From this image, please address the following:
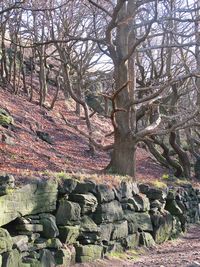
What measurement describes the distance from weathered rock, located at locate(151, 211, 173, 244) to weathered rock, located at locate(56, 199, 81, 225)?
336 centimetres

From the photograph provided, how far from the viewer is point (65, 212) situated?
7746 millimetres

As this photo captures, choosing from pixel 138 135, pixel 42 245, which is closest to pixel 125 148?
pixel 138 135

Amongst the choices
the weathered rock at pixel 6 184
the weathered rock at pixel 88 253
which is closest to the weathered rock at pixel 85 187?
the weathered rock at pixel 88 253

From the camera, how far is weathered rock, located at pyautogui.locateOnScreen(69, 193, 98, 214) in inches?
320

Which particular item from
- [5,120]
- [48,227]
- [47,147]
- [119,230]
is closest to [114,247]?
[119,230]

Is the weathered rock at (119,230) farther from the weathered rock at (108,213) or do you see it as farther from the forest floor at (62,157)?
the forest floor at (62,157)

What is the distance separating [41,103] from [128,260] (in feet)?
49.7

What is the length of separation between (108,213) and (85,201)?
861 mm

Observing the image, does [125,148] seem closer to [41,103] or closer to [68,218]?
[68,218]

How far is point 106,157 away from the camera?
18234 millimetres

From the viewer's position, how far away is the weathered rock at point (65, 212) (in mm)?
7676

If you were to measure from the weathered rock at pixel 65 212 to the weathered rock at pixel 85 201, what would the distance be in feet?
0.74

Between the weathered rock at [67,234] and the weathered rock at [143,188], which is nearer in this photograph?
the weathered rock at [67,234]

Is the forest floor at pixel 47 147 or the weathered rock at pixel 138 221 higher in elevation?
the forest floor at pixel 47 147
